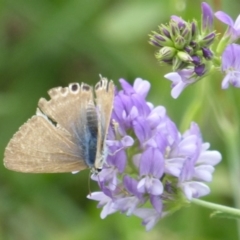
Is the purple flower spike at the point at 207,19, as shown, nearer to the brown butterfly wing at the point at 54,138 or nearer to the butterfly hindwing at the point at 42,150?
the brown butterfly wing at the point at 54,138

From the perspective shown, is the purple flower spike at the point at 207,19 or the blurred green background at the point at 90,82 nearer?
the purple flower spike at the point at 207,19

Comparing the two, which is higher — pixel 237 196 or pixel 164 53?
pixel 164 53

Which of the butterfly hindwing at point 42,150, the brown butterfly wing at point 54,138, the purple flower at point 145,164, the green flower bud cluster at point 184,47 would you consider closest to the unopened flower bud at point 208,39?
the green flower bud cluster at point 184,47

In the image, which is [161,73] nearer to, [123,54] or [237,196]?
[123,54]

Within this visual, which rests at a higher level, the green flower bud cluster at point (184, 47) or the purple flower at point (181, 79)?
the green flower bud cluster at point (184, 47)

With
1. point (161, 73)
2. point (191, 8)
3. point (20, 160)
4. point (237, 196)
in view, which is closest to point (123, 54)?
point (161, 73)

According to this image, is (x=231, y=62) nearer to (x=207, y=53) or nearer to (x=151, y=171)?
(x=207, y=53)

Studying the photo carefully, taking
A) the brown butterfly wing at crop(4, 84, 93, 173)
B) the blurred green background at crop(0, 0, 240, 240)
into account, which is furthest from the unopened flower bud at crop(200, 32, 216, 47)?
the blurred green background at crop(0, 0, 240, 240)
